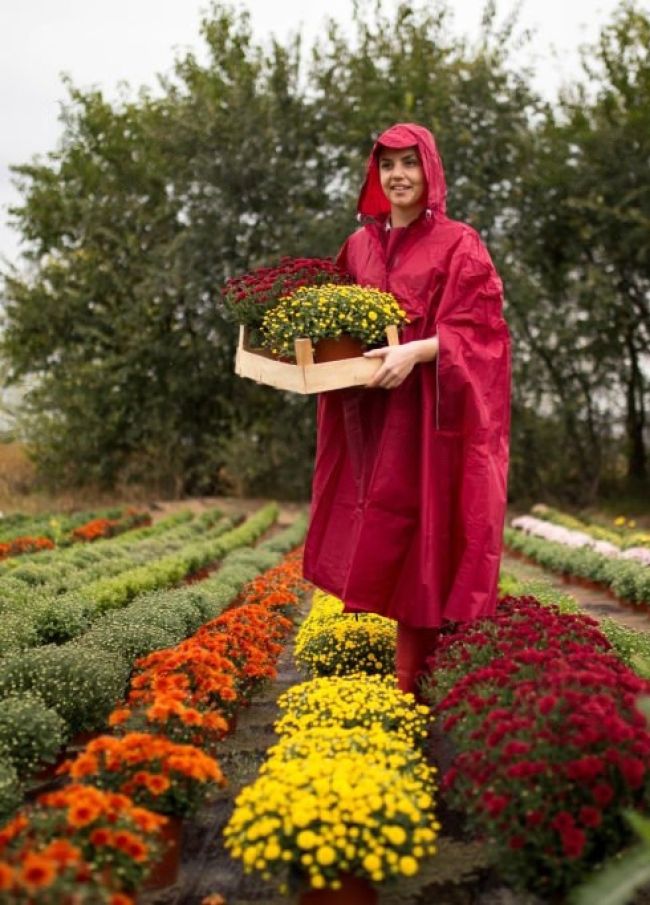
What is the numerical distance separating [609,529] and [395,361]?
10756 mm

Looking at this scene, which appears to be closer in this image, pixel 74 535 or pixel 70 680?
pixel 70 680

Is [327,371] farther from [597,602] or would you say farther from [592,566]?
[592,566]

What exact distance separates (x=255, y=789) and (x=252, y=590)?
441cm

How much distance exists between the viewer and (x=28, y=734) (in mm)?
3406

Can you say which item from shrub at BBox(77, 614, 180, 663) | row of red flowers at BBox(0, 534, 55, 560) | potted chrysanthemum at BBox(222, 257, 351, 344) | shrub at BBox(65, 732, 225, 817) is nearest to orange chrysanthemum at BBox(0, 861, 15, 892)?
shrub at BBox(65, 732, 225, 817)

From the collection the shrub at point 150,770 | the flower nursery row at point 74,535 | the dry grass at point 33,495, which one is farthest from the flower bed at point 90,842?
the dry grass at point 33,495

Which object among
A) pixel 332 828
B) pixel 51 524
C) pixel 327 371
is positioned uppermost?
pixel 327 371

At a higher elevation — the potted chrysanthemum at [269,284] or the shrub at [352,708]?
the potted chrysanthemum at [269,284]

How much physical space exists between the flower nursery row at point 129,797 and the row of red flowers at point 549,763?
29.8 inches

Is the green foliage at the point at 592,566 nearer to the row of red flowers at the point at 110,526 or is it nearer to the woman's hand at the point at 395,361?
the woman's hand at the point at 395,361

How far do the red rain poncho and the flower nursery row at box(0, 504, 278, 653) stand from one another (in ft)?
6.45

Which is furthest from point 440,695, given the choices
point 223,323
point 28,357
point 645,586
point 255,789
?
point 28,357

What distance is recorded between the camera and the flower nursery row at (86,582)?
18.1 feet

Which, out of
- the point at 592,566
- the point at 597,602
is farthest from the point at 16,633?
the point at 592,566
